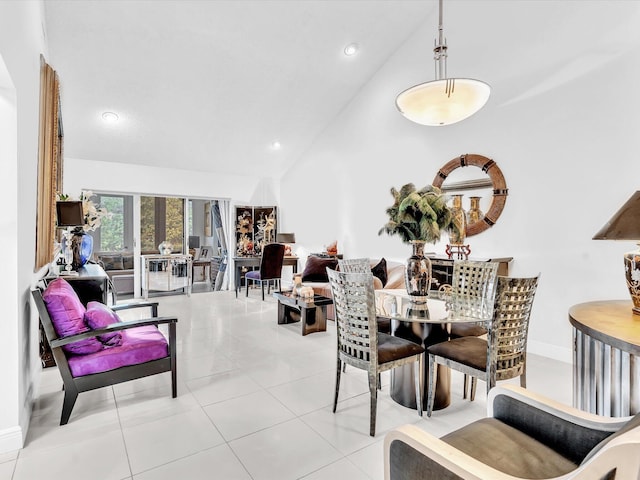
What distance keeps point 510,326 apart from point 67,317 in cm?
291

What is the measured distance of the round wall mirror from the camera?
425cm

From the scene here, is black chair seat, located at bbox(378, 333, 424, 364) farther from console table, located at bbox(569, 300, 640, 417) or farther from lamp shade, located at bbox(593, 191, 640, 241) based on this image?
lamp shade, located at bbox(593, 191, 640, 241)

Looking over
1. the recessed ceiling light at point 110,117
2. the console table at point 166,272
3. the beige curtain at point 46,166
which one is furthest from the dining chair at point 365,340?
the console table at point 166,272

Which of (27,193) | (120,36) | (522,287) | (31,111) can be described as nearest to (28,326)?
(27,193)

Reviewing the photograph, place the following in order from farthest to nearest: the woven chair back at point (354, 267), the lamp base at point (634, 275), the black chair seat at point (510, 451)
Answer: the woven chair back at point (354, 267) < the lamp base at point (634, 275) < the black chair seat at point (510, 451)

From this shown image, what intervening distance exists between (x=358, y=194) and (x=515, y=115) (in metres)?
2.79

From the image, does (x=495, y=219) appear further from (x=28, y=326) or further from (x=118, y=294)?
(x=118, y=294)

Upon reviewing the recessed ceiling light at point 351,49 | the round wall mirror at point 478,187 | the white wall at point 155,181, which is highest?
the recessed ceiling light at point 351,49

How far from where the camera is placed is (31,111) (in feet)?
8.28

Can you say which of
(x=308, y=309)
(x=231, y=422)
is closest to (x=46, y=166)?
(x=231, y=422)

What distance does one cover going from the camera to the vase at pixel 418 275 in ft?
9.18

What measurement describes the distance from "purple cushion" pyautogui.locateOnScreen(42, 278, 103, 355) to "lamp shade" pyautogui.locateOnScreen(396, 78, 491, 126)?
2.96 metres

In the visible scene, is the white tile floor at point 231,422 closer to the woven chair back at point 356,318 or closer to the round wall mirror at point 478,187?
the woven chair back at point 356,318

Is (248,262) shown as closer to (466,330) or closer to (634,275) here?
(466,330)
